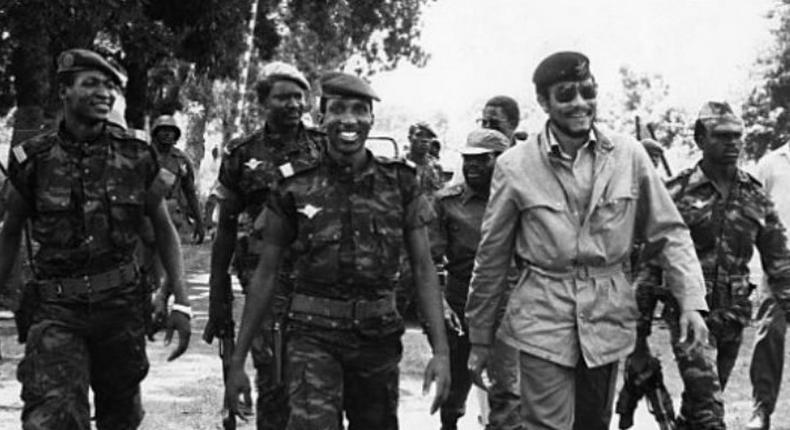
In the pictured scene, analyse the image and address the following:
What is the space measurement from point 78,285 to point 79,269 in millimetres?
79

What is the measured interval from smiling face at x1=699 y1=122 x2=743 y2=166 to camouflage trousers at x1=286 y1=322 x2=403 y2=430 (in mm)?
2518

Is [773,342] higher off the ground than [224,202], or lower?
lower

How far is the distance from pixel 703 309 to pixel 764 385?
3180 mm

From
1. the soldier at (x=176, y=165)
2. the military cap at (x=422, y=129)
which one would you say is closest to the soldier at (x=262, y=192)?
the military cap at (x=422, y=129)

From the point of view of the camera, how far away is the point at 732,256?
275 inches

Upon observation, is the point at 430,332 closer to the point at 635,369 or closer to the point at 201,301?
the point at 635,369

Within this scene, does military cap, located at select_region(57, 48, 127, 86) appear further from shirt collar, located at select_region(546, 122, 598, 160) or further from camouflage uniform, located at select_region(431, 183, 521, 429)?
camouflage uniform, located at select_region(431, 183, 521, 429)

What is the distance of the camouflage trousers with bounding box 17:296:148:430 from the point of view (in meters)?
5.68

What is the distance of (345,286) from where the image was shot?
5449mm

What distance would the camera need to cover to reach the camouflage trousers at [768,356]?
808cm

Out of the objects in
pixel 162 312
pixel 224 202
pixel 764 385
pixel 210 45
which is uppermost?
pixel 210 45

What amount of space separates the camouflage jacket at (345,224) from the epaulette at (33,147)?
121cm

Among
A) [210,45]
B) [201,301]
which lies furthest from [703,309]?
[210,45]

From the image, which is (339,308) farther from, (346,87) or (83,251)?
(83,251)
